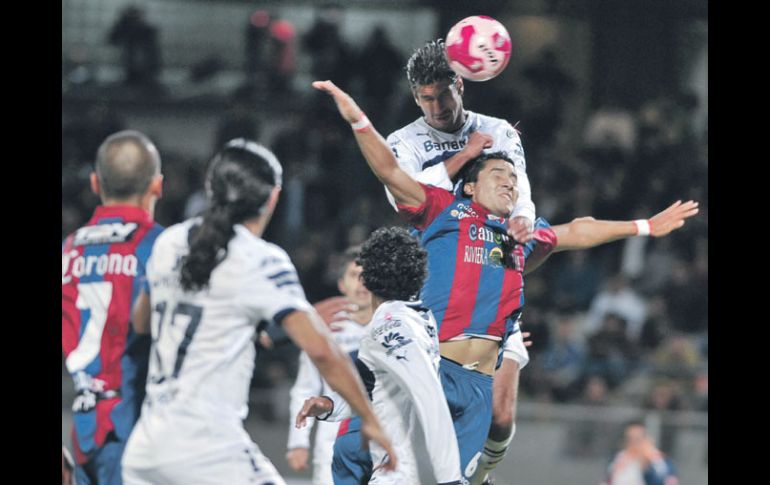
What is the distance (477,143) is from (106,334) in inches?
93.7

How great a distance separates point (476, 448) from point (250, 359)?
1998 millimetres

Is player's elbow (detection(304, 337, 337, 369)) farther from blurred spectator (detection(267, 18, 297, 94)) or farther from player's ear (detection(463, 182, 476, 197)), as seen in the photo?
blurred spectator (detection(267, 18, 297, 94))

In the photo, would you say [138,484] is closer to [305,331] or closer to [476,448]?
[305,331]

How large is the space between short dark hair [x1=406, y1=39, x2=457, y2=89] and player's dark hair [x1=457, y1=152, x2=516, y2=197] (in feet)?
1.59

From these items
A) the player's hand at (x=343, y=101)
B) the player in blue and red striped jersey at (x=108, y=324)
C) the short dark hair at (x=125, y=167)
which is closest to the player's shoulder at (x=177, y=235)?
the player in blue and red striped jersey at (x=108, y=324)

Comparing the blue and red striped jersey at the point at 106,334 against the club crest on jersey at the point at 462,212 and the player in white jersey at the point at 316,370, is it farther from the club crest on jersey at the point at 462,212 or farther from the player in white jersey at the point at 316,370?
the player in white jersey at the point at 316,370

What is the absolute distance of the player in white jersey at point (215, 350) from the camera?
5.43 metres

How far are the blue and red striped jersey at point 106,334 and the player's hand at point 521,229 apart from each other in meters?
1.93

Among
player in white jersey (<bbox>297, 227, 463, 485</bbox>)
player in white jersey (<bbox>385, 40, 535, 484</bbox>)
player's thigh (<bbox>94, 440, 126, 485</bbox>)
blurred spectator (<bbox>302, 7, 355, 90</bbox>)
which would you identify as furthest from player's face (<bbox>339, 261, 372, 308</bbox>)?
blurred spectator (<bbox>302, 7, 355, 90</bbox>)

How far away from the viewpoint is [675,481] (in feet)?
40.3

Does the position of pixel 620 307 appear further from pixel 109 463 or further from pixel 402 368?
pixel 109 463

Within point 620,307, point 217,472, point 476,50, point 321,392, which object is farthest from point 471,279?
point 620,307

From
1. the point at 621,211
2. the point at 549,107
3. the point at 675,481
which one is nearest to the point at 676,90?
the point at 549,107

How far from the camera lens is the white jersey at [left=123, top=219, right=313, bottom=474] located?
547cm
